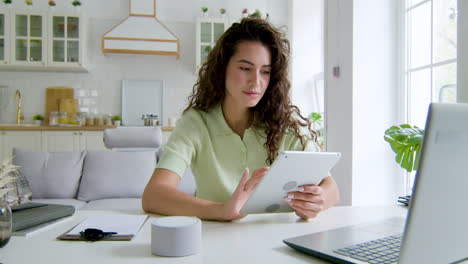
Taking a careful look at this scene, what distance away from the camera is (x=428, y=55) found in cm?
230

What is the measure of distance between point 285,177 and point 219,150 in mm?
528

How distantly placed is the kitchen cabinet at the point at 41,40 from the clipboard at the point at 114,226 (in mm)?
4585

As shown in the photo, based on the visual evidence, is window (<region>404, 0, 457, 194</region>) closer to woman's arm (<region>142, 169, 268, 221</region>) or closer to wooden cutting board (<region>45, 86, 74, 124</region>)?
woman's arm (<region>142, 169, 268, 221</region>)

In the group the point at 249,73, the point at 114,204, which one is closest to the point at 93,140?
the point at 114,204

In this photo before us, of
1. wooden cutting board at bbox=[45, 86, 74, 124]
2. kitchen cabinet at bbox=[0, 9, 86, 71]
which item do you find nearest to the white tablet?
kitchen cabinet at bbox=[0, 9, 86, 71]

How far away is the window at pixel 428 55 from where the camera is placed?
2074 mm

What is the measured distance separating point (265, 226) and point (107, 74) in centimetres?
502

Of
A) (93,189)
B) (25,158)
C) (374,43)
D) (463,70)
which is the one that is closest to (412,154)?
(463,70)

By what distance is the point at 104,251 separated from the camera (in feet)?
2.46

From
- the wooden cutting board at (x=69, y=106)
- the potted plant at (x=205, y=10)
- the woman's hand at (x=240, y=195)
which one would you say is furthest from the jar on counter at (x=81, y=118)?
the woman's hand at (x=240, y=195)

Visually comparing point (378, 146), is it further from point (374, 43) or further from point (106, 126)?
point (106, 126)

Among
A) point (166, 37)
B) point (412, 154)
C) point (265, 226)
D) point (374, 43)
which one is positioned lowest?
point (265, 226)

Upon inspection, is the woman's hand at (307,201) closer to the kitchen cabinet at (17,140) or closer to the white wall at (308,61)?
the white wall at (308,61)

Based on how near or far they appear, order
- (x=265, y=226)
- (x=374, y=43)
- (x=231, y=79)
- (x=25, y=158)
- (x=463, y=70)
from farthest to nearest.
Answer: (x=25, y=158)
(x=374, y=43)
(x=463, y=70)
(x=231, y=79)
(x=265, y=226)
